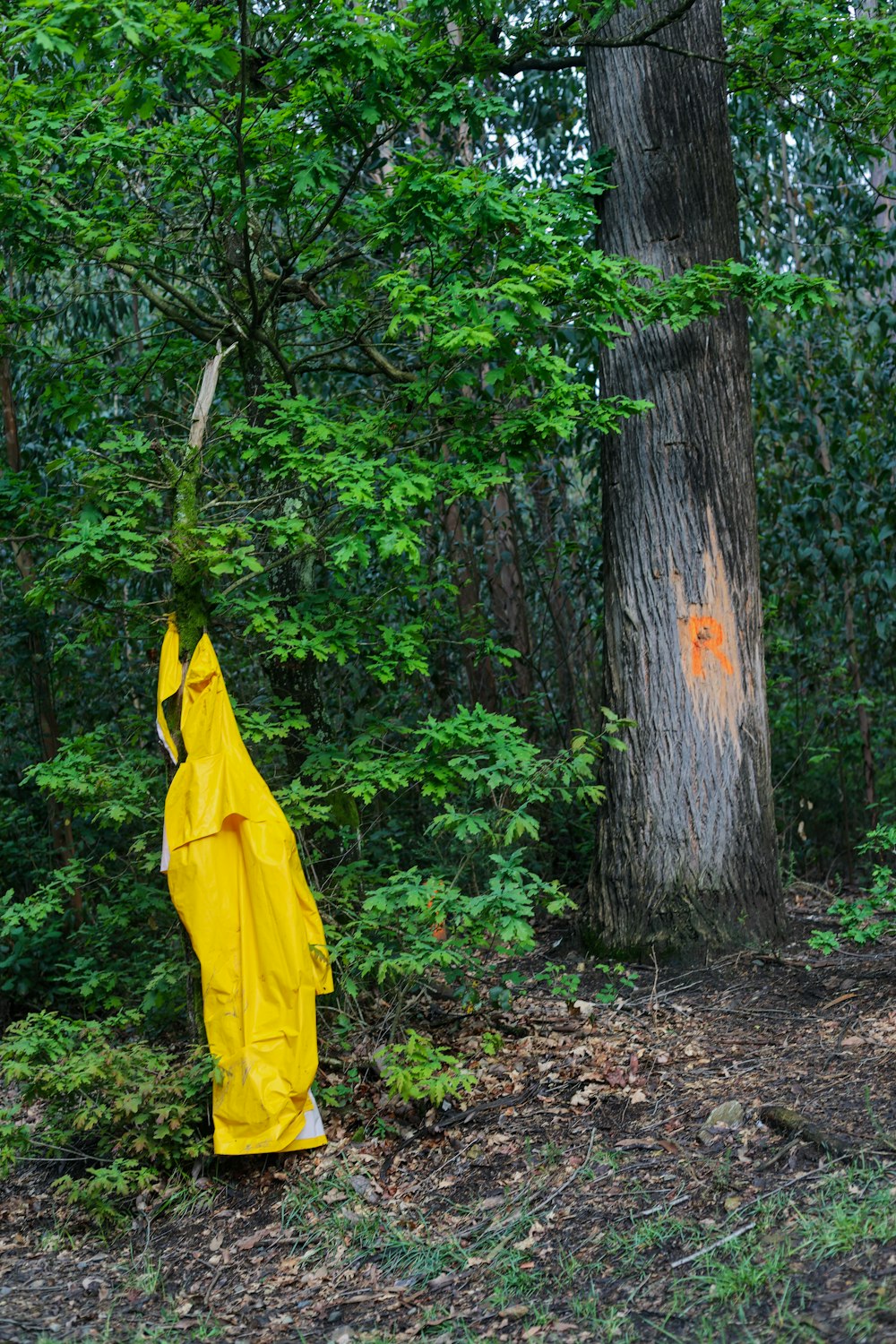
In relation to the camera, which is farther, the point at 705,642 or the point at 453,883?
the point at 705,642

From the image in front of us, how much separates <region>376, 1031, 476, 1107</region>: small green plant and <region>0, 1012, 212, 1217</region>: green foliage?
64 cm

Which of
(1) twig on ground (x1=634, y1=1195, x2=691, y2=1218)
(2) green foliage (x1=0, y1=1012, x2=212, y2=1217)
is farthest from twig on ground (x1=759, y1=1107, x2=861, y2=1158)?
(2) green foliage (x1=0, y1=1012, x2=212, y2=1217)

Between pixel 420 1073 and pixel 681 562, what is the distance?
8.52ft

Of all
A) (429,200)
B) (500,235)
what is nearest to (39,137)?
(429,200)

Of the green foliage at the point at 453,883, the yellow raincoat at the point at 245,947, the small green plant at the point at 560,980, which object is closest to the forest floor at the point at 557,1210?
the small green plant at the point at 560,980

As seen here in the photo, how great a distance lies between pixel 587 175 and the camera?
4758mm

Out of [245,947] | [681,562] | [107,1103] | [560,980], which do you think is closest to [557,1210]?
[560,980]

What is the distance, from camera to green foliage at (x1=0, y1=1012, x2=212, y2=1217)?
3936 millimetres

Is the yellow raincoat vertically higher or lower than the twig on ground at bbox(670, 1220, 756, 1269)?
higher

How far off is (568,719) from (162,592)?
286 cm

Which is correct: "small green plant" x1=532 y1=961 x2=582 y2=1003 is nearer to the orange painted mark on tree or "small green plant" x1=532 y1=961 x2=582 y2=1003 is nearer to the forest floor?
the forest floor

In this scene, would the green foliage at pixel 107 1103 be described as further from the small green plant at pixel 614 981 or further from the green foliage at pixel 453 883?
the small green plant at pixel 614 981

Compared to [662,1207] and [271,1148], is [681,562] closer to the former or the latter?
[662,1207]

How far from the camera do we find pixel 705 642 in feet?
17.6
